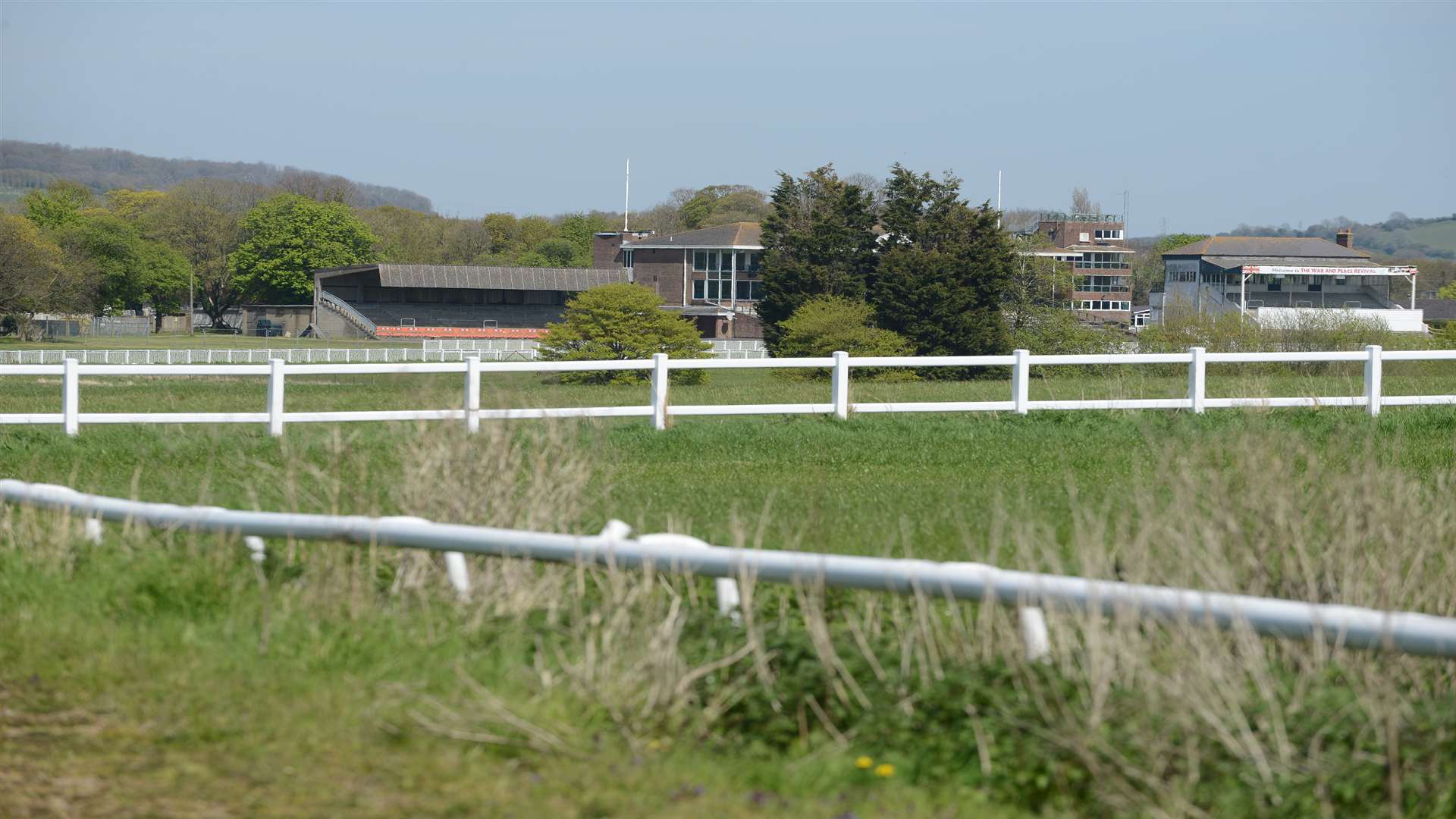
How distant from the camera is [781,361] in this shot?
55.3ft

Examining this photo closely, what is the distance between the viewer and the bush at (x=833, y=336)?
47.8 metres

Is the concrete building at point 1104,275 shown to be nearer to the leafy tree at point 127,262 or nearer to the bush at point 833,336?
the leafy tree at point 127,262

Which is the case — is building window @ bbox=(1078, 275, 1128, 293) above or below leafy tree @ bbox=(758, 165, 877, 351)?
above

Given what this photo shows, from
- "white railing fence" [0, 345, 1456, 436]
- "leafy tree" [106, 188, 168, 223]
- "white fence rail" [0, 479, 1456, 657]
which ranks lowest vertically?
"white fence rail" [0, 479, 1456, 657]

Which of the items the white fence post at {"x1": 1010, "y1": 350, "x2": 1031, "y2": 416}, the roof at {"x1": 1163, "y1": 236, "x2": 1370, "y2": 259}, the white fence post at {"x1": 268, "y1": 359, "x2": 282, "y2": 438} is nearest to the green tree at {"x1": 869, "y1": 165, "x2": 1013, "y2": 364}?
the white fence post at {"x1": 1010, "y1": 350, "x2": 1031, "y2": 416}

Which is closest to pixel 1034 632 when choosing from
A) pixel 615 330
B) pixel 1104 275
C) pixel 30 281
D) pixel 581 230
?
pixel 615 330

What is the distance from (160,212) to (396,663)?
128033 millimetres

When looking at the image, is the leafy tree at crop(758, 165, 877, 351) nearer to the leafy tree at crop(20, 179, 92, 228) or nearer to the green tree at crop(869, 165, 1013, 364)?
the green tree at crop(869, 165, 1013, 364)

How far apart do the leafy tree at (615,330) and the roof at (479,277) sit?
6024cm

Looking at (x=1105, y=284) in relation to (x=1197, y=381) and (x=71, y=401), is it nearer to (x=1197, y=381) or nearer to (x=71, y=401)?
(x=1197, y=381)

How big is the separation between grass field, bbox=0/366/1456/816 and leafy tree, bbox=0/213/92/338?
78.0 meters

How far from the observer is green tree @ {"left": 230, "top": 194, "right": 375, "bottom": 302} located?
11988 centimetres

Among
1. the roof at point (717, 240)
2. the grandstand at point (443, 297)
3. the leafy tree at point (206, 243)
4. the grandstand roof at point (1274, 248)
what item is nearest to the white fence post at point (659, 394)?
the grandstand at point (443, 297)

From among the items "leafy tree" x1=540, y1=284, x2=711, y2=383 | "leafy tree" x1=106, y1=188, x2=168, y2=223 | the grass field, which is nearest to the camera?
the grass field
